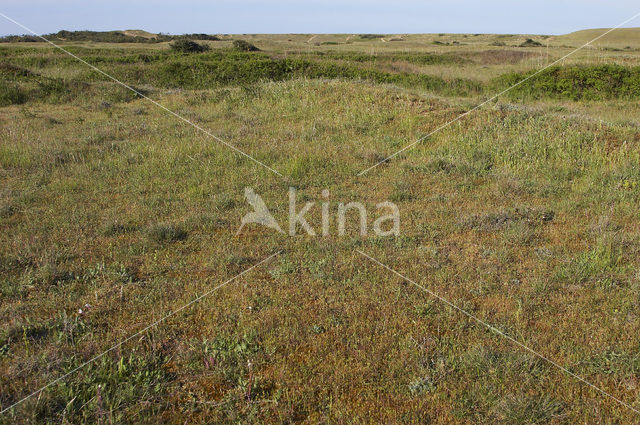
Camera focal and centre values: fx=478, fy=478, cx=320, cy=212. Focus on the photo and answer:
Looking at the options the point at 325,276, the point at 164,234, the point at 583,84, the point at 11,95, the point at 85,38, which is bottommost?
the point at 325,276

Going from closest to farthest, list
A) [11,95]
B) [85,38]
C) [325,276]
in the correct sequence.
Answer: [325,276] → [11,95] → [85,38]

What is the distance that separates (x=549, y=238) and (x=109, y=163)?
7.35 meters

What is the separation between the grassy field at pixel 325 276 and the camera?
10.6 feet

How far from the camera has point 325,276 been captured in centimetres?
483

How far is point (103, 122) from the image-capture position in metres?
12.5

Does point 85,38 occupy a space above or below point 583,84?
above

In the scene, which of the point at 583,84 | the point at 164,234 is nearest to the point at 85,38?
the point at 583,84

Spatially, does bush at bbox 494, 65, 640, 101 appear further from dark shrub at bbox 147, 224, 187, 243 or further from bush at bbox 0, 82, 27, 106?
bush at bbox 0, 82, 27, 106

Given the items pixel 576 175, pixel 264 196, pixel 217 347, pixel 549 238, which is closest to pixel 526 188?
pixel 576 175

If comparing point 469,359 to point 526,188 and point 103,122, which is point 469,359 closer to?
point 526,188

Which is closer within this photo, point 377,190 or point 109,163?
point 377,190

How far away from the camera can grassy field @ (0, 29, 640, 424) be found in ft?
10.6

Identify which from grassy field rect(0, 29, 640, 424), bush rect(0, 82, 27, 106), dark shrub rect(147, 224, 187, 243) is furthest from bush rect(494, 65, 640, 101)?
bush rect(0, 82, 27, 106)

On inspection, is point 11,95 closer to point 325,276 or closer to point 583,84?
point 325,276
